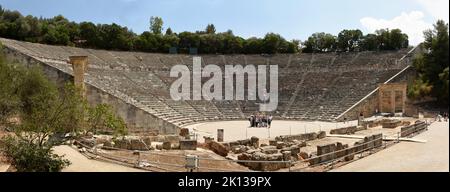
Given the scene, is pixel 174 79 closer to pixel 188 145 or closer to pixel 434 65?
pixel 434 65

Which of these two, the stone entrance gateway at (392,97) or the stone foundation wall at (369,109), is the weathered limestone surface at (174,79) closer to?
the stone foundation wall at (369,109)

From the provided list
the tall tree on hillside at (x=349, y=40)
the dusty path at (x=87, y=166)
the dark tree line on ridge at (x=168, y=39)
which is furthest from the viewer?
the tall tree on hillside at (x=349, y=40)

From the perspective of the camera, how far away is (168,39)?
59250 millimetres

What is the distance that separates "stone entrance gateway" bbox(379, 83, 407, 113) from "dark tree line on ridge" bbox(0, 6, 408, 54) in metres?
21.0

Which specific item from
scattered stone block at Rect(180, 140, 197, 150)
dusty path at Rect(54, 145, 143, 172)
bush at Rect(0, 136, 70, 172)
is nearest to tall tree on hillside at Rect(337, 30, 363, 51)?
scattered stone block at Rect(180, 140, 197, 150)

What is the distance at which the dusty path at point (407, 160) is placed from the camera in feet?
36.5

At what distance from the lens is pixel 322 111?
3606 cm

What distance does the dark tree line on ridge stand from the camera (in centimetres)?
4893

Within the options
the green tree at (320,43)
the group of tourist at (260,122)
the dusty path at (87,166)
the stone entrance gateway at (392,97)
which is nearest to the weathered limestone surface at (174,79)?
the stone entrance gateway at (392,97)

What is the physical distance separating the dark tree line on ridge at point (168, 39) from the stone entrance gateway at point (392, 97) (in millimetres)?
20963

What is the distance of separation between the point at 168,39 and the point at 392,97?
32537 millimetres

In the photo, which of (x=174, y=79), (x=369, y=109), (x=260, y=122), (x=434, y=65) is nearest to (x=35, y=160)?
(x=260, y=122)
